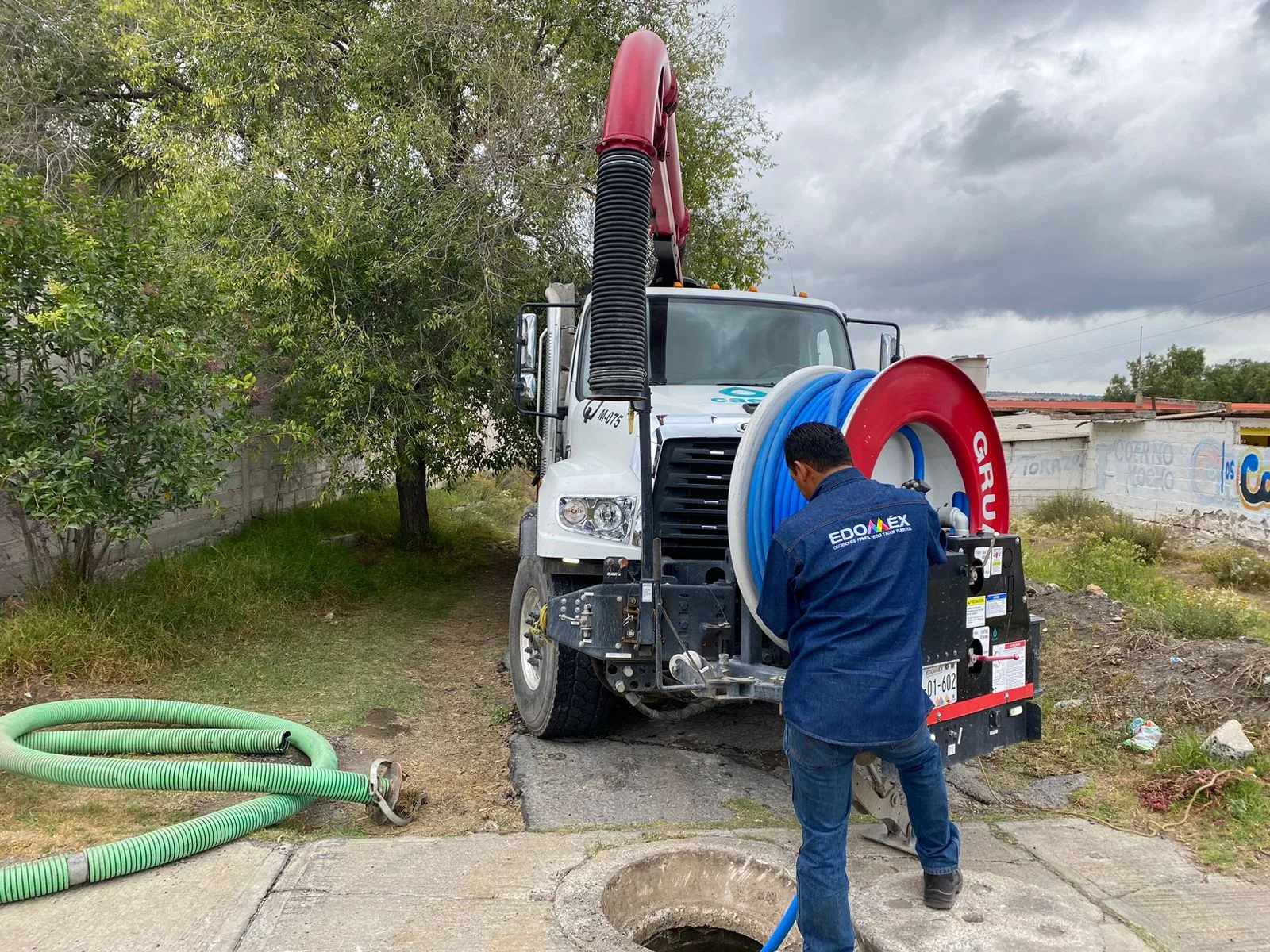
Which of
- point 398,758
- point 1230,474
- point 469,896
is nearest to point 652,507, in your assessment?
point 469,896

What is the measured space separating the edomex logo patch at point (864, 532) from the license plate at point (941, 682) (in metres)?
0.87

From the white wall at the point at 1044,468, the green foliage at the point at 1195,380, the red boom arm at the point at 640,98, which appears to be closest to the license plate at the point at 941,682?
the red boom arm at the point at 640,98

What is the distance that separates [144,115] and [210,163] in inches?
84.3

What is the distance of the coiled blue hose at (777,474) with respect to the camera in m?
3.45

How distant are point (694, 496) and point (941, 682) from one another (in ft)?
4.61

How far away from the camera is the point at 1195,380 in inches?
1945

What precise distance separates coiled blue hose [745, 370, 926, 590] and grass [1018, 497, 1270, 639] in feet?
14.0

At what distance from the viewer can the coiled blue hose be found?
3451mm

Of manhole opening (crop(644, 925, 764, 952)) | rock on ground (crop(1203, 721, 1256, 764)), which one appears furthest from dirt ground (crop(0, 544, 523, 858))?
rock on ground (crop(1203, 721, 1256, 764))

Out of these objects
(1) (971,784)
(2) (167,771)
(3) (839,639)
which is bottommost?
(1) (971,784)

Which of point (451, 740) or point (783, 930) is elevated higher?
point (783, 930)

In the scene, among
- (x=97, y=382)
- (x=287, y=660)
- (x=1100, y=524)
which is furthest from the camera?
(x=1100, y=524)

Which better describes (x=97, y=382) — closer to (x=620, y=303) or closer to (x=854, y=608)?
(x=620, y=303)

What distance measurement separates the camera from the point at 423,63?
855 cm
